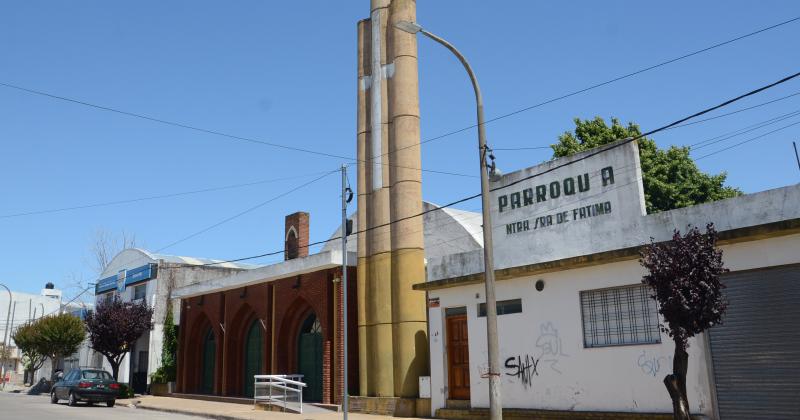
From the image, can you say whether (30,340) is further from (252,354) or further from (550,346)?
(550,346)

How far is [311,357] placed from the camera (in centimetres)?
2577

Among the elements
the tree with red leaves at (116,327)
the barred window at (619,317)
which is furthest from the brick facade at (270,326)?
the barred window at (619,317)

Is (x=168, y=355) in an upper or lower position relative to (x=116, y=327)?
lower

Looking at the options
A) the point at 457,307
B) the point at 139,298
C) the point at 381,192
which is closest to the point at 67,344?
the point at 139,298

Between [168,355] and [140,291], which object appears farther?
[140,291]

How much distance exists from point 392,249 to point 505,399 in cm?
665

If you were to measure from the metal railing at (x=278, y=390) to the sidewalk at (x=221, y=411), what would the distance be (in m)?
0.52

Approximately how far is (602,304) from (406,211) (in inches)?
322

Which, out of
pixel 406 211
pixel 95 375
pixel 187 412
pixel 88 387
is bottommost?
pixel 187 412

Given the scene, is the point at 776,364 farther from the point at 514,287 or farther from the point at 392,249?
the point at 392,249

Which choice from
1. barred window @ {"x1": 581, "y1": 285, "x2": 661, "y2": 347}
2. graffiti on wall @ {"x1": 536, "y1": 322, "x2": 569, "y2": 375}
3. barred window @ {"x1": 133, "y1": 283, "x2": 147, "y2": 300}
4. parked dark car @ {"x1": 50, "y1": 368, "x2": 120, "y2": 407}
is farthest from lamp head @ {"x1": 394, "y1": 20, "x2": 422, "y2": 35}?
barred window @ {"x1": 133, "y1": 283, "x2": 147, "y2": 300}

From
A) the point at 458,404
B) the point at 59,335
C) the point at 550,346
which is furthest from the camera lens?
the point at 59,335

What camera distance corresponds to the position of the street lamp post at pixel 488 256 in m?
12.0

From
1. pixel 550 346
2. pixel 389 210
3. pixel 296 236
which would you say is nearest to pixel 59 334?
pixel 296 236
